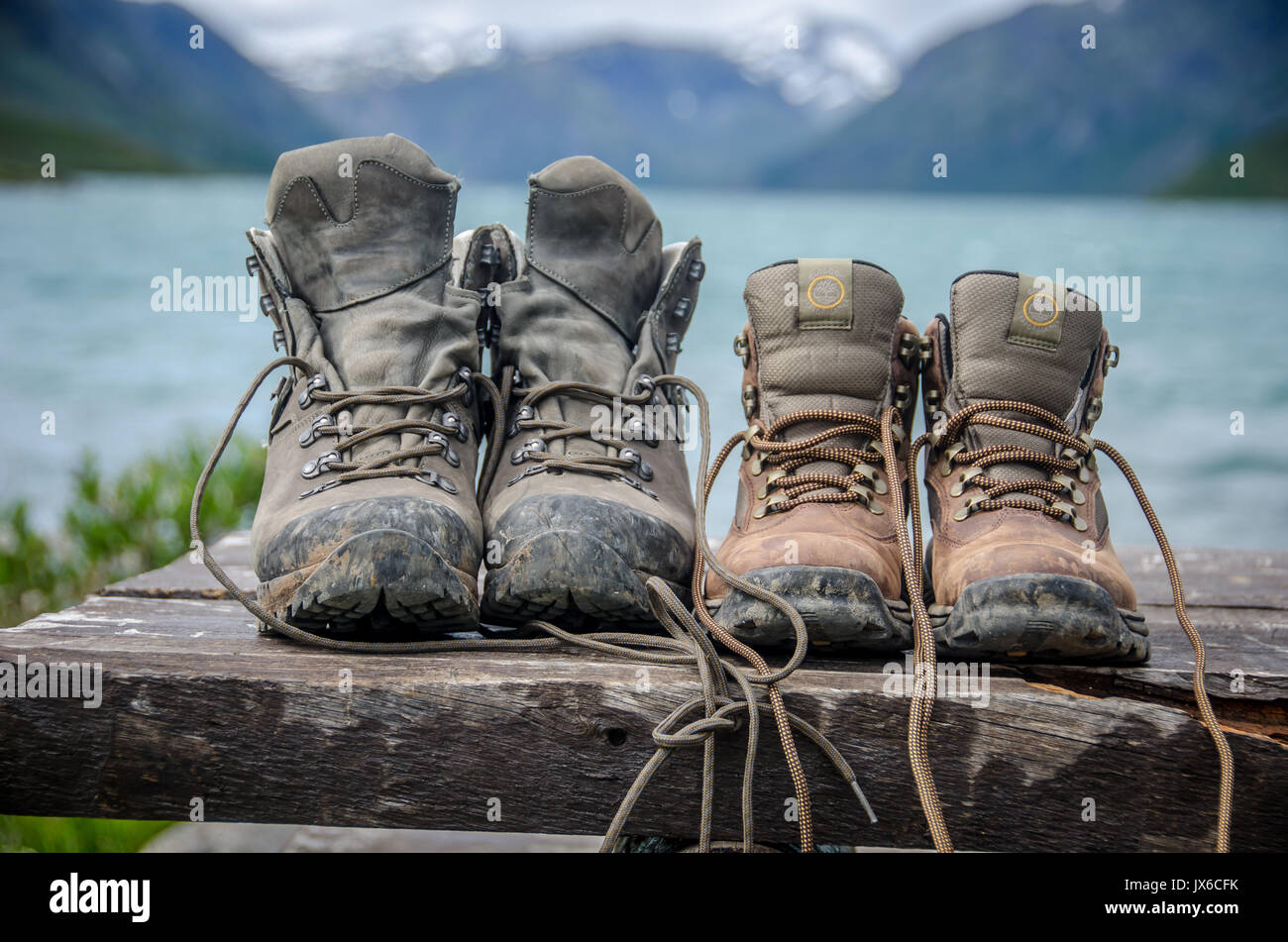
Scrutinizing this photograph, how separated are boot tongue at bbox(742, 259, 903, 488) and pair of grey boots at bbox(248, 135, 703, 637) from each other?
0.26 meters

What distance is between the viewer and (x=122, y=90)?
1368 inches

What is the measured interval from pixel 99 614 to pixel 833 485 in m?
1.28

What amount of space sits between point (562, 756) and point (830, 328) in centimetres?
79

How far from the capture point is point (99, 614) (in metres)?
1.74

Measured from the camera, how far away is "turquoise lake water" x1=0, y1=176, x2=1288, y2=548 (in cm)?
841

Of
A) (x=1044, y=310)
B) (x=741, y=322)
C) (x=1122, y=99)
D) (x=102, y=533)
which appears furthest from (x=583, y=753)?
(x=1122, y=99)

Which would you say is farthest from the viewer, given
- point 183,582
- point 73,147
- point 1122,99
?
point 73,147

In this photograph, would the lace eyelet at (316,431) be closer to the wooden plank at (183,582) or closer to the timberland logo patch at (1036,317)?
the wooden plank at (183,582)

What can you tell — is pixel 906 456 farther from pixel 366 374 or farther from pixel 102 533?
pixel 102 533

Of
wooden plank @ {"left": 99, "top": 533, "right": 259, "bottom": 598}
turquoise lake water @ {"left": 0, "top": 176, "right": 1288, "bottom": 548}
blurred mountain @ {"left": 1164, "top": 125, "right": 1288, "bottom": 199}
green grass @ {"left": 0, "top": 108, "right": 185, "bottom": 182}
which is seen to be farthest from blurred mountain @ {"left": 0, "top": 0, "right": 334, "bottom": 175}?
wooden plank @ {"left": 99, "top": 533, "right": 259, "bottom": 598}

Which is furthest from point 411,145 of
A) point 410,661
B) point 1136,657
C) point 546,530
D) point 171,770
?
point 1136,657

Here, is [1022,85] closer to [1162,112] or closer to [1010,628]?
[1162,112]

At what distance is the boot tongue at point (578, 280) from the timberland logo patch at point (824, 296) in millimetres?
357

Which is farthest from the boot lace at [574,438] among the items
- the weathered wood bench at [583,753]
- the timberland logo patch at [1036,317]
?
the timberland logo patch at [1036,317]
